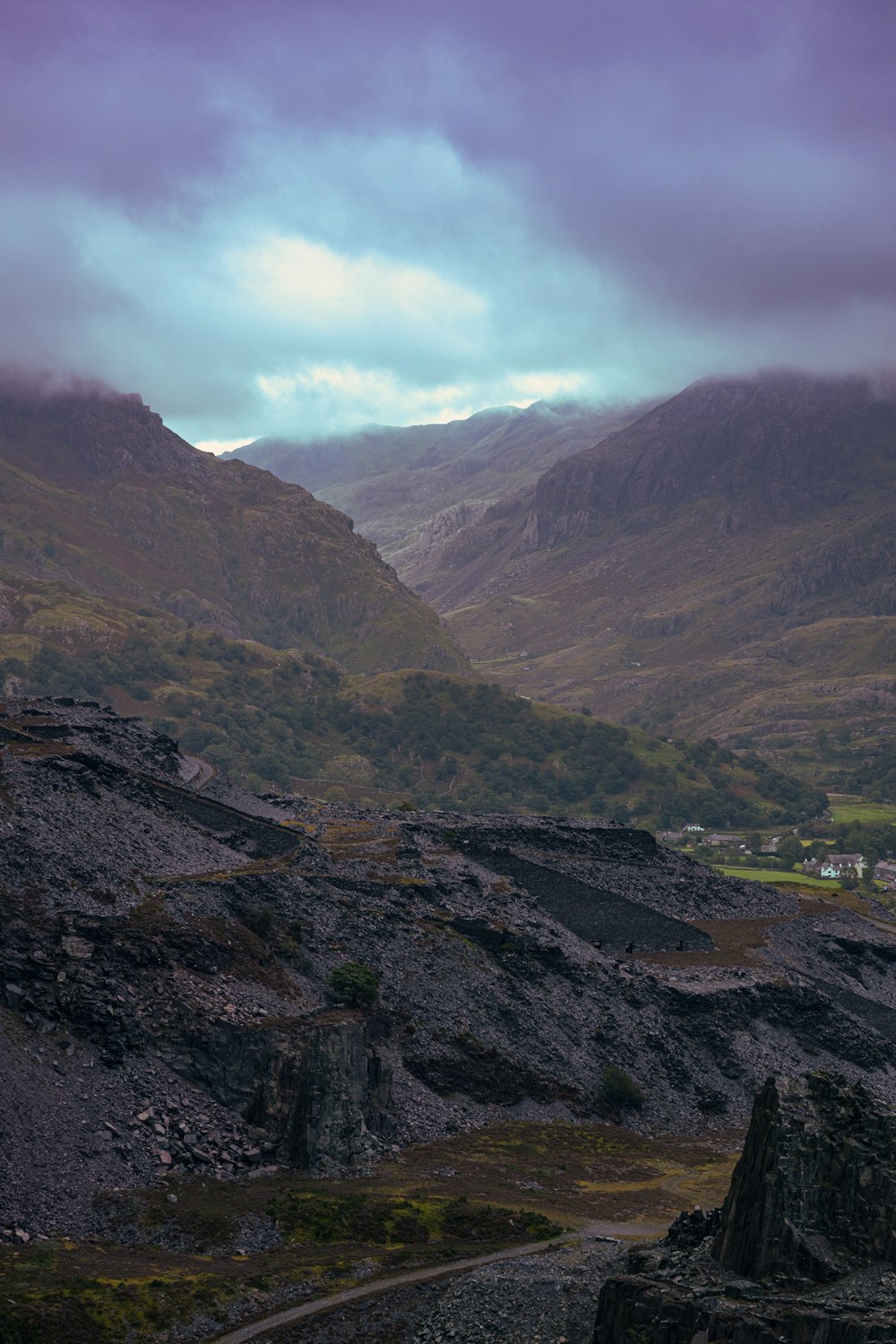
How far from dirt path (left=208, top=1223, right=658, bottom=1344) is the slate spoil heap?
10.0 meters

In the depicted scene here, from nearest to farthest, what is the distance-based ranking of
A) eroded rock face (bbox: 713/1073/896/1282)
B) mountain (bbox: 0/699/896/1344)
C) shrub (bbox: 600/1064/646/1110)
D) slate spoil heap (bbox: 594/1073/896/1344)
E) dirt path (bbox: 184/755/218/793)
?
1. slate spoil heap (bbox: 594/1073/896/1344)
2. eroded rock face (bbox: 713/1073/896/1282)
3. mountain (bbox: 0/699/896/1344)
4. shrub (bbox: 600/1064/646/1110)
5. dirt path (bbox: 184/755/218/793)

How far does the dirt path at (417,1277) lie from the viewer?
219 feet

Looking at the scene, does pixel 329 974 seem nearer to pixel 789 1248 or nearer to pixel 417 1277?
pixel 417 1277

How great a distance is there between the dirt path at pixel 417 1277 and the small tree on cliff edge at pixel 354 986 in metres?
28.6

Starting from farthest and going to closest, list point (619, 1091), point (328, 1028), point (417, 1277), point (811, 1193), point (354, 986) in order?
point (619, 1091), point (354, 986), point (328, 1028), point (417, 1277), point (811, 1193)

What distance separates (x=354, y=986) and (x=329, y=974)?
3358 millimetres

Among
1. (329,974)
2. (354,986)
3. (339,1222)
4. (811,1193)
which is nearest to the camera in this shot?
(811,1193)

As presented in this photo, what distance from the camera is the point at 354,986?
108 m

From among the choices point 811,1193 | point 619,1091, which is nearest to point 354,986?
point 619,1091

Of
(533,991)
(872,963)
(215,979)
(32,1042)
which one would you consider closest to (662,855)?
(872,963)

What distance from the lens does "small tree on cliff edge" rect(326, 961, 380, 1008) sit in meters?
108

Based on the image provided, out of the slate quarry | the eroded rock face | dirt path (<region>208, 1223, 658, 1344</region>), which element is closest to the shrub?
the slate quarry

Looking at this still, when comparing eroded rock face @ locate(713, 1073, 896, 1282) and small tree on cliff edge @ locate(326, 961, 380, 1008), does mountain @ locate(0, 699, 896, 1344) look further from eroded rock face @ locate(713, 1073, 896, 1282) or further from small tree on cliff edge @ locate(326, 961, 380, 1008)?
eroded rock face @ locate(713, 1073, 896, 1282)

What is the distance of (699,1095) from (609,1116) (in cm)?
1038
